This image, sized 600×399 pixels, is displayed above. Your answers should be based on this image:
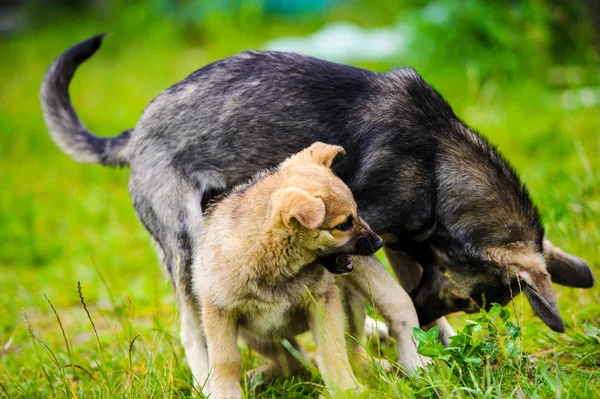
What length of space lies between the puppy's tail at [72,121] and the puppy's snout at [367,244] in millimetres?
1808

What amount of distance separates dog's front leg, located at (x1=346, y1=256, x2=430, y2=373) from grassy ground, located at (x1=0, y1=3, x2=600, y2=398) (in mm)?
379

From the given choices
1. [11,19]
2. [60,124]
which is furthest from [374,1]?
[60,124]

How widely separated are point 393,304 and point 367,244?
0.56 m

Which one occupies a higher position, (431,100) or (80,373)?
(431,100)

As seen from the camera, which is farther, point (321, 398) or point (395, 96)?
point (395, 96)

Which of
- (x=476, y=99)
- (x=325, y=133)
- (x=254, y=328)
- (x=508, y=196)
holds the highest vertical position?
(x=325, y=133)

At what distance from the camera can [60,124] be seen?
488 cm

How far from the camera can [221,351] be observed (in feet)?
12.1

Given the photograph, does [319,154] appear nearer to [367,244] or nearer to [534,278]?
[367,244]

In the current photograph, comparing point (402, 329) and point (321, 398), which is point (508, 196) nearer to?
point (402, 329)

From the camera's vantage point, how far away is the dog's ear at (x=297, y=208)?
325cm

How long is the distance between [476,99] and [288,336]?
5.55m

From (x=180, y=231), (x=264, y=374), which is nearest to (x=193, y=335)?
(x=264, y=374)

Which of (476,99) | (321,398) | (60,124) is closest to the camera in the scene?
(321,398)
